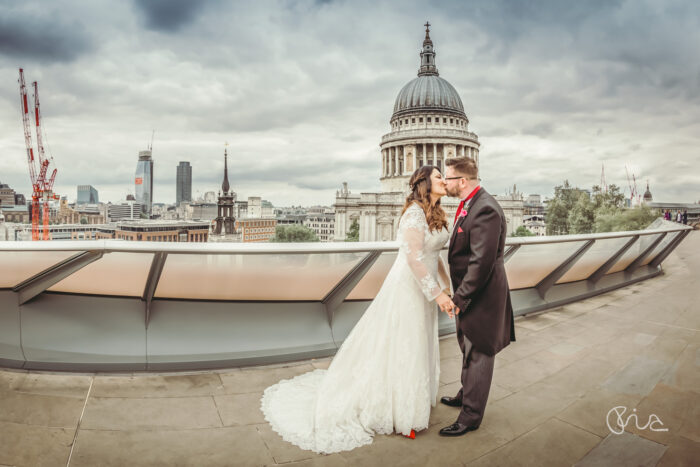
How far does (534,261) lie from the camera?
19.1 feet

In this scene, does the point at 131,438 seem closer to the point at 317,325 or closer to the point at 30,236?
the point at 317,325

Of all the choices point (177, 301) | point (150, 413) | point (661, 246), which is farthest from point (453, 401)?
point (661, 246)

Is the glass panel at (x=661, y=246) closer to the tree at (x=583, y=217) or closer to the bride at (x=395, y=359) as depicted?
the bride at (x=395, y=359)

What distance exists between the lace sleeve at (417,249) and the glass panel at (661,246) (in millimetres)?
8619

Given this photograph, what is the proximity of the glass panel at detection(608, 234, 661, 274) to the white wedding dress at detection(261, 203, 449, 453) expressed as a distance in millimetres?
6625

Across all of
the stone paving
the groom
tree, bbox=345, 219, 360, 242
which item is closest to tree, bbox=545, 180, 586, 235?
tree, bbox=345, 219, 360, 242

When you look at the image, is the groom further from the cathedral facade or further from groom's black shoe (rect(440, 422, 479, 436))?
the cathedral facade

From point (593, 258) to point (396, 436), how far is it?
5.58m

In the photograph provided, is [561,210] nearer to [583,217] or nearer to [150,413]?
[583,217]

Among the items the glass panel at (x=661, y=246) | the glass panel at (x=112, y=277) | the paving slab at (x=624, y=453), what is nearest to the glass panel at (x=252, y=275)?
the glass panel at (x=112, y=277)

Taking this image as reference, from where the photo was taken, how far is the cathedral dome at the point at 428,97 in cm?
7825

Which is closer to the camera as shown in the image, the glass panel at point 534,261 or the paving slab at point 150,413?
the paving slab at point 150,413

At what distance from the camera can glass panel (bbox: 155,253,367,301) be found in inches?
141

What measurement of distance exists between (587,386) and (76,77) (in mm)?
142021
